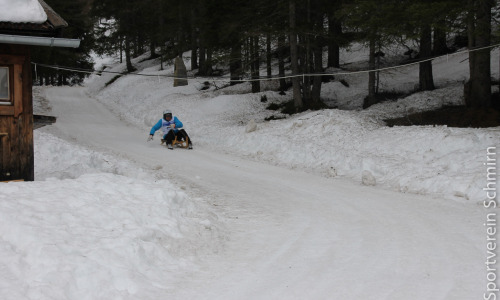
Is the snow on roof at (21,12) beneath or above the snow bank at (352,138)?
above

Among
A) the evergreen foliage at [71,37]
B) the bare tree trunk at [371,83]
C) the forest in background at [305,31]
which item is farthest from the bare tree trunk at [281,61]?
the evergreen foliage at [71,37]

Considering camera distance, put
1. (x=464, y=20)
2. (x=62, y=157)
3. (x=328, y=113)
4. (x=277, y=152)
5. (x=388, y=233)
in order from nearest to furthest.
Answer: (x=388, y=233) < (x=62, y=157) < (x=464, y=20) < (x=277, y=152) < (x=328, y=113)

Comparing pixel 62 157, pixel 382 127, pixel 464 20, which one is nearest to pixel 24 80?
pixel 62 157

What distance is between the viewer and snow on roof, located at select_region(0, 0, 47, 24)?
746 centimetres

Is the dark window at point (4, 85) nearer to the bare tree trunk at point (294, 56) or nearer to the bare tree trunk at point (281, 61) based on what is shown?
the bare tree trunk at point (294, 56)

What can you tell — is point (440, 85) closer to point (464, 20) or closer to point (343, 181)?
point (464, 20)

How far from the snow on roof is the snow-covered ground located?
2.99 metres

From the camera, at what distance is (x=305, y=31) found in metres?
17.8

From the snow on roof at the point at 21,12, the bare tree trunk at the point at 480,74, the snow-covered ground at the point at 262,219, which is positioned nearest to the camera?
the snow-covered ground at the point at 262,219

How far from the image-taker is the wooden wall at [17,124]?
7988mm

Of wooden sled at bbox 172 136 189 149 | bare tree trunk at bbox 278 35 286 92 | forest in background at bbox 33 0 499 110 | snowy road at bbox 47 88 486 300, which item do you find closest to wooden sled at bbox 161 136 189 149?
wooden sled at bbox 172 136 189 149

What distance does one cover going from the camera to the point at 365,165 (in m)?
10.5

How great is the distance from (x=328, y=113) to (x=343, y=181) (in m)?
6.31

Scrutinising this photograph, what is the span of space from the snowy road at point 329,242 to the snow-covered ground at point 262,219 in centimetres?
2
